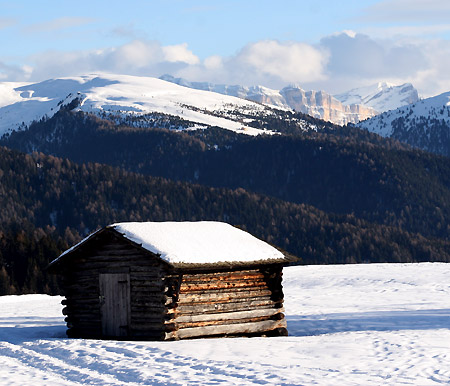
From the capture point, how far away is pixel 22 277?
3482 inches

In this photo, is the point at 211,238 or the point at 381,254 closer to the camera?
the point at 211,238

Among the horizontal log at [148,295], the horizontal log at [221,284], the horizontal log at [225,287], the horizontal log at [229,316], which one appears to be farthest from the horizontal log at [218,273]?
the horizontal log at [229,316]

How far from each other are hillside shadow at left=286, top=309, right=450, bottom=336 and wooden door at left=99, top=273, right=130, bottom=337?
6.09 m

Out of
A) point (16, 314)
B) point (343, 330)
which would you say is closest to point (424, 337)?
point (343, 330)

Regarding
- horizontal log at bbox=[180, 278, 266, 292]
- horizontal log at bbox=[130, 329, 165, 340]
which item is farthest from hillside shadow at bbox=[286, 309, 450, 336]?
horizontal log at bbox=[130, 329, 165, 340]

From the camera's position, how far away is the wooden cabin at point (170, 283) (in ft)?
89.1

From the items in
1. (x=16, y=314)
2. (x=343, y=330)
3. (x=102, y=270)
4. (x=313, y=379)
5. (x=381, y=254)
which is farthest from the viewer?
(x=381, y=254)

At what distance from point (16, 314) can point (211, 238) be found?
13.7 meters

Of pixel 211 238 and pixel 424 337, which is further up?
pixel 211 238

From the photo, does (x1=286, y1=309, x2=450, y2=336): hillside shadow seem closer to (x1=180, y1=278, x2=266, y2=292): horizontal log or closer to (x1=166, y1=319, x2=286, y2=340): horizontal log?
(x1=166, y1=319, x2=286, y2=340): horizontal log

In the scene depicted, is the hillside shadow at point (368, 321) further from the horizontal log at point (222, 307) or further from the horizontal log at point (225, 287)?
the horizontal log at point (225, 287)

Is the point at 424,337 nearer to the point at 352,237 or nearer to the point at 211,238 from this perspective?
the point at 211,238

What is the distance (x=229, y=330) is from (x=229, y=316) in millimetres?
463

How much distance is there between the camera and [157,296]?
27.2m
